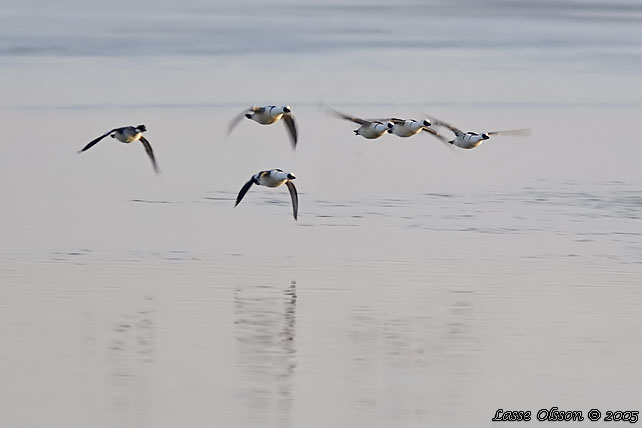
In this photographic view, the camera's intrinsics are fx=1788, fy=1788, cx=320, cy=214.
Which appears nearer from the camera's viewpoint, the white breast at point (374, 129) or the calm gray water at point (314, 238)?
the calm gray water at point (314, 238)

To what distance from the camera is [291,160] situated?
71.1ft

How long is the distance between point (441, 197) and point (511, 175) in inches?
79.6

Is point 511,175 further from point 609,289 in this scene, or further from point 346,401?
point 346,401

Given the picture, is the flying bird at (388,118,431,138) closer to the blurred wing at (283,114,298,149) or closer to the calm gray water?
the blurred wing at (283,114,298,149)

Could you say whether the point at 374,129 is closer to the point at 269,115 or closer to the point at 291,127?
the point at 291,127

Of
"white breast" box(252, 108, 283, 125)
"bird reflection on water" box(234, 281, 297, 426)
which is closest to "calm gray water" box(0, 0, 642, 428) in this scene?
"bird reflection on water" box(234, 281, 297, 426)

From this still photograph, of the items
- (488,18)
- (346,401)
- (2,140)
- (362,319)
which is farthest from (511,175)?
(488,18)

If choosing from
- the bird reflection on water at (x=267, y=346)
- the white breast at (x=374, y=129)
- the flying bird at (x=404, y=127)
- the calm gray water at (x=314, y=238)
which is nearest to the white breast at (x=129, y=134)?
the calm gray water at (x=314, y=238)

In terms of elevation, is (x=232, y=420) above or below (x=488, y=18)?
below

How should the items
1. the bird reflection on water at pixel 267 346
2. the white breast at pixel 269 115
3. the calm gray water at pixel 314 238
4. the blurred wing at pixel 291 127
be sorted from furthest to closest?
the blurred wing at pixel 291 127 < the white breast at pixel 269 115 < the calm gray water at pixel 314 238 < the bird reflection on water at pixel 267 346

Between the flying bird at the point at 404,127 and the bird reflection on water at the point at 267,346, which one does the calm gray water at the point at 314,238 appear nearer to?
the bird reflection on water at the point at 267,346

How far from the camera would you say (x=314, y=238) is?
1680 cm

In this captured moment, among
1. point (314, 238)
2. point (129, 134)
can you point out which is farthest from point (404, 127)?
point (129, 134)

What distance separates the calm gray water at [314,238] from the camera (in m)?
11.4
